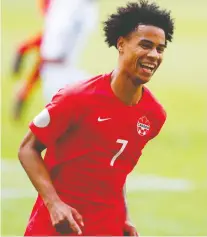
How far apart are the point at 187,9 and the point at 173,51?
5507 mm

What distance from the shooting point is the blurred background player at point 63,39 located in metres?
15.0

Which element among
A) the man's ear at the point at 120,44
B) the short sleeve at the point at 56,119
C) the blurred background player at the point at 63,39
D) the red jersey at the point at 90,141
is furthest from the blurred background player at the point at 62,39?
the short sleeve at the point at 56,119

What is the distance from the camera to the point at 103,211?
5.63 m

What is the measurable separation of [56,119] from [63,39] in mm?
9855

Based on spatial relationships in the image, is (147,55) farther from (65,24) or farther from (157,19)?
(65,24)

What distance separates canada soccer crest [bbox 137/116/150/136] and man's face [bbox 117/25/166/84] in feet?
0.75

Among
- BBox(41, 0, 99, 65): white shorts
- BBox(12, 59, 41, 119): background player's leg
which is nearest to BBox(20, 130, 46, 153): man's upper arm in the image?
BBox(41, 0, 99, 65): white shorts

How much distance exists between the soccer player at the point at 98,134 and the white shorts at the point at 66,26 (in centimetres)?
936

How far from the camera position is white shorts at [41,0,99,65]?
15.0 metres

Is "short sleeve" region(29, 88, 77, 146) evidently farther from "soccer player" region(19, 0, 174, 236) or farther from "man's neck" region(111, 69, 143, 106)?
"man's neck" region(111, 69, 143, 106)

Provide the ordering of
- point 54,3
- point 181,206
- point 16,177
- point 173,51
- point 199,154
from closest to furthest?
point 181,206 < point 16,177 < point 199,154 < point 54,3 < point 173,51

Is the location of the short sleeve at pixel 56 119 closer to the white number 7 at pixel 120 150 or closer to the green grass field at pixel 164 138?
the white number 7 at pixel 120 150

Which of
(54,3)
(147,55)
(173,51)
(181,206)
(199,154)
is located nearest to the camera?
(147,55)

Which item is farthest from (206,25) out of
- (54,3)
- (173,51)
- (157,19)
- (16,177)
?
(157,19)
